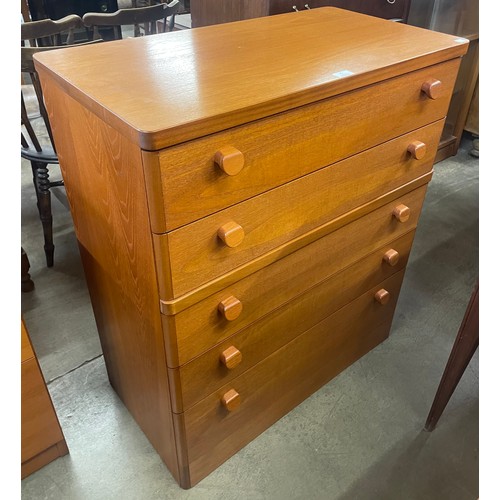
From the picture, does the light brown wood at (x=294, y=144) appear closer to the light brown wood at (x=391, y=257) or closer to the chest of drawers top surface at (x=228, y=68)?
the chest of drawers top surface at (x=228, y=68)

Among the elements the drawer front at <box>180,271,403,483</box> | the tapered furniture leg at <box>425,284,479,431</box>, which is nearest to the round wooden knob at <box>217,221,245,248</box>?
the drawer front at <box>180,271,403,483</box>

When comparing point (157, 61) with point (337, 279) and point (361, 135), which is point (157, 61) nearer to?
point (361, 135)

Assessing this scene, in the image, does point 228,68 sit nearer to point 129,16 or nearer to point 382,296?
point 382,296

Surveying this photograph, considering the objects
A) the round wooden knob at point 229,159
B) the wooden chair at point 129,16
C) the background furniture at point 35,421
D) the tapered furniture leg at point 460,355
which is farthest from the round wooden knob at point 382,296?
the wooden chair at point 129,16

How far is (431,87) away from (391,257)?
1.60 feet

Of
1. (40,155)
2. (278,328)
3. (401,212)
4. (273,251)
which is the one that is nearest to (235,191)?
(273,251)

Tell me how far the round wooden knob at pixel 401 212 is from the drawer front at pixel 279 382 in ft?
0.87

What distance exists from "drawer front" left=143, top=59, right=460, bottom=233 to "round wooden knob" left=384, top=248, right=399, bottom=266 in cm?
38

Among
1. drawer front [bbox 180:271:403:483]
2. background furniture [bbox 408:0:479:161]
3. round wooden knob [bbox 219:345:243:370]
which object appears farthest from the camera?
background furniture [bbox 408:0:479:161]

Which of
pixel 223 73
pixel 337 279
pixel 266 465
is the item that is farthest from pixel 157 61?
pixel 266 465

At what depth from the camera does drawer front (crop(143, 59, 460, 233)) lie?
77cm

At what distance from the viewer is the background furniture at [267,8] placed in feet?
5.21

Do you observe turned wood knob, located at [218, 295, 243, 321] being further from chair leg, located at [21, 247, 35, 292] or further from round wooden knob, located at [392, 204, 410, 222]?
chair leg, located at [21, 247, 35, 292]

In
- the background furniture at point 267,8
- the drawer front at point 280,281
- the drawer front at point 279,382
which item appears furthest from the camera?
the background furniture at point 267,8
